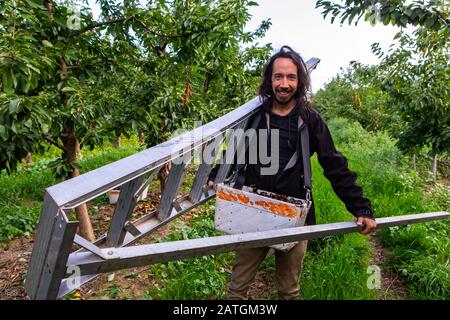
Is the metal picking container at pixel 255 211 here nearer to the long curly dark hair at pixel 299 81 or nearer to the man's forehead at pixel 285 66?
the long curly dark hair at pixel 299 81

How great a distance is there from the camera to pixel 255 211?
181 cm

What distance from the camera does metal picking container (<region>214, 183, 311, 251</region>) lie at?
173 cm

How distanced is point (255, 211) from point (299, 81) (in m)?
0.77

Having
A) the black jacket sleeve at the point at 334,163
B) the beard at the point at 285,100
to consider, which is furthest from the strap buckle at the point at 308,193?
the beard at the point at 285,100

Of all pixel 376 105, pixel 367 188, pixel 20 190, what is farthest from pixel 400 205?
pixel 376 105

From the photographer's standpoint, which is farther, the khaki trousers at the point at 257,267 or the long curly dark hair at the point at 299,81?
the khaki trousers at the point at 257,267

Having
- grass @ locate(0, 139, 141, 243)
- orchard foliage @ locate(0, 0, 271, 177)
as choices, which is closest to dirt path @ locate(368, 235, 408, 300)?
orchard foliage @ locate(0, 0, 271, 177)

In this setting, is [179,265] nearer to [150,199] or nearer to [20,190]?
[150,199]

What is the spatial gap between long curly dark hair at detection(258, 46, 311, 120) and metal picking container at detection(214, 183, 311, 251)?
1.59 feet

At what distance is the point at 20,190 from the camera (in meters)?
5.28

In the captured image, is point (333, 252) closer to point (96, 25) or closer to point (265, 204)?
point (265, 204)

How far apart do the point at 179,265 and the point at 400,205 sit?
2.96 meters

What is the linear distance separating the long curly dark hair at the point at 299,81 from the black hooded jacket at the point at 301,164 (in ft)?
0.19

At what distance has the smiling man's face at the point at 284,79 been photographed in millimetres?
1873
